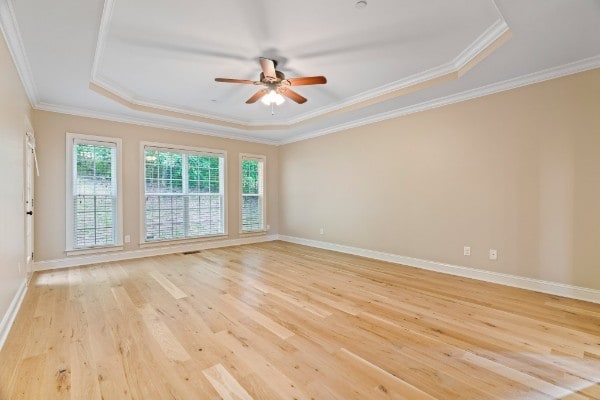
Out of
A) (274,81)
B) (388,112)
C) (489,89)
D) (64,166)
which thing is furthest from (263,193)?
(489,89)

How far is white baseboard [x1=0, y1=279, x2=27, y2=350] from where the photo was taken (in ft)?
7.32

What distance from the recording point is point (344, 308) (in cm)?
289

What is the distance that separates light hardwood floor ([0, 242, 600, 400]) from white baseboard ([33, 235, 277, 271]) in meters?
0.81

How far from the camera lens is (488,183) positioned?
3781mm

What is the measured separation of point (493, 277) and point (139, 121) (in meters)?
6.21

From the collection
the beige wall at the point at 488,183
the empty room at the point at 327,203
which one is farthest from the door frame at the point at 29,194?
the beige wall at the point at 488,183

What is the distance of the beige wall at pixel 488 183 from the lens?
123 inches

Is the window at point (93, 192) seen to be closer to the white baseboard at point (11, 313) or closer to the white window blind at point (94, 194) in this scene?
the white window blind at point (94, 194)

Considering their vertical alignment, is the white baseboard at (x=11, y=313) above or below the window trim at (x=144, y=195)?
below

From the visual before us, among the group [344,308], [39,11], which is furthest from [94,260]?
[344,308]

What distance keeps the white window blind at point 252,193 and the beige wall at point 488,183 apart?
2.08 metres

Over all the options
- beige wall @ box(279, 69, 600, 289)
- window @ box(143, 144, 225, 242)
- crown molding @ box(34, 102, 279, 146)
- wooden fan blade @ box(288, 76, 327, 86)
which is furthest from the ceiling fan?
window @ box(143, 144, 225, 242)

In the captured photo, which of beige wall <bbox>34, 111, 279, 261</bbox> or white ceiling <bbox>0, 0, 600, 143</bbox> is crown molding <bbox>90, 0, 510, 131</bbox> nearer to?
white ceiling <bbox>0, 0, 600, 143</bbox>

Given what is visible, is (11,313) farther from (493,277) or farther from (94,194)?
(493,277)
